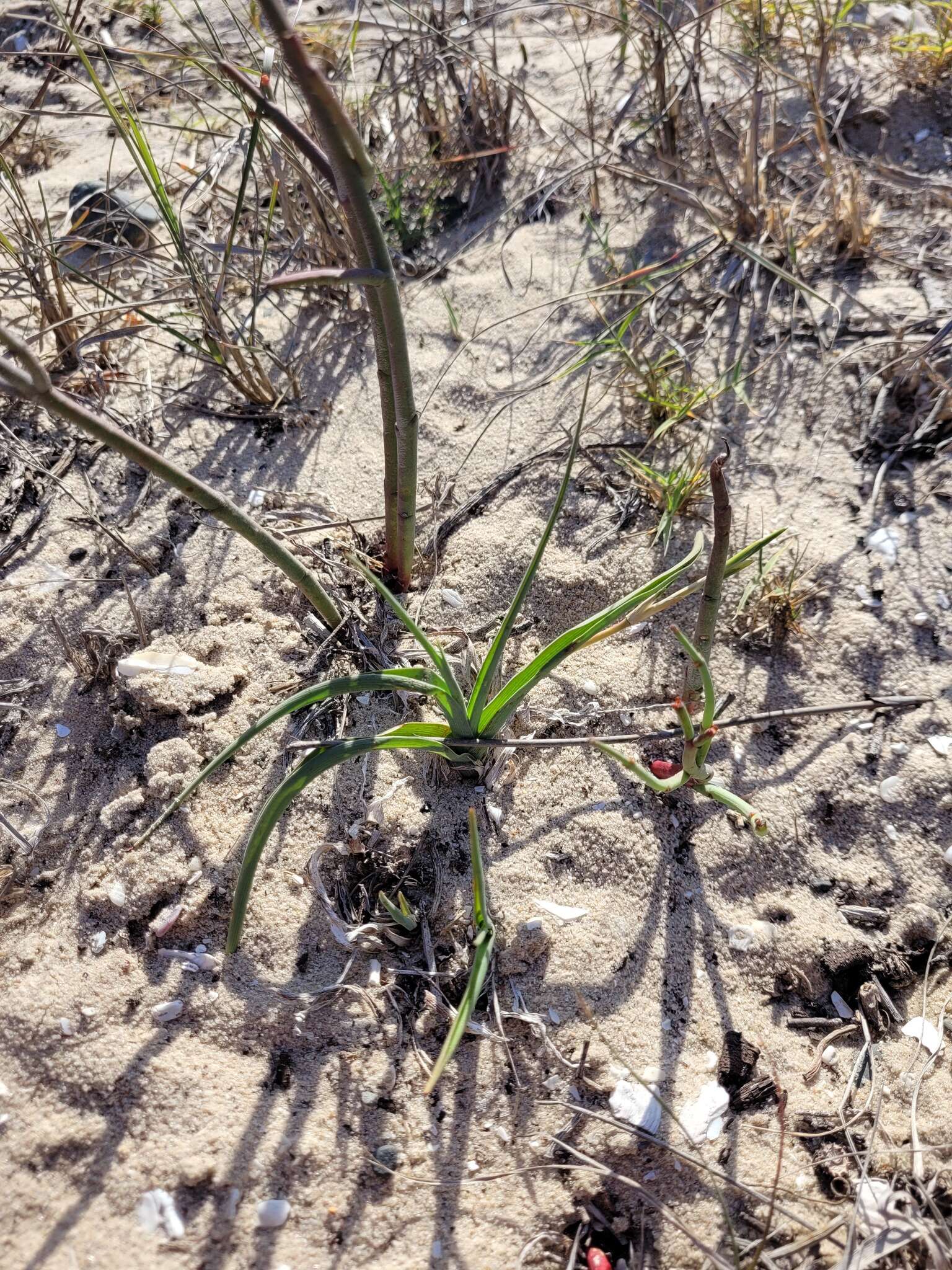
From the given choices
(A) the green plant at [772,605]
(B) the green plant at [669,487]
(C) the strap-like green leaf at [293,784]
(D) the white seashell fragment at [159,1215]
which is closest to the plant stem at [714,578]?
(A) the green plant at [772,605]

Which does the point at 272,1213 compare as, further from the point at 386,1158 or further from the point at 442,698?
the point at 442,698

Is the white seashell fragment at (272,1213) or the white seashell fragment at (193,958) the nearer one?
the white seashell fragment at (272,1213)

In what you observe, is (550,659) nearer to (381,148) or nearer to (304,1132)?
(304,1132)

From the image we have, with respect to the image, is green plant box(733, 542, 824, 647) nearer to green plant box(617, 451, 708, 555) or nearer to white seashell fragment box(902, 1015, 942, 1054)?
green plant box(617, 451, 708, 555)

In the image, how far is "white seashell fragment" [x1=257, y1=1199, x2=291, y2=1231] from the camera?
3.42 ft

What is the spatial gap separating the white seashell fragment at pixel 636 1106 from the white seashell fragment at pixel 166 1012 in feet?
2.03

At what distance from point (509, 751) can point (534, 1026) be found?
42 centimetres

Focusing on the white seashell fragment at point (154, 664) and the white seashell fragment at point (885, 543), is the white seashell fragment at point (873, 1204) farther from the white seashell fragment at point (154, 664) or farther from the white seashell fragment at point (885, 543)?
the white seashell fragment at point (154, 664)

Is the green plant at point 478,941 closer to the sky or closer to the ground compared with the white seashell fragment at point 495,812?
closer to the sky

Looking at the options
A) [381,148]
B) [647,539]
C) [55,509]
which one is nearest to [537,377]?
[647,539]

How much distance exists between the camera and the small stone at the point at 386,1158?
1.09 meters

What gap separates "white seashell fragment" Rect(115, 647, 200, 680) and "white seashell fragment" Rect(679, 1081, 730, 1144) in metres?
1.04

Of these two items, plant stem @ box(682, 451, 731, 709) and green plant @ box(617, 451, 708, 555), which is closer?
plant stem @ box(682, 451, 731, 709)

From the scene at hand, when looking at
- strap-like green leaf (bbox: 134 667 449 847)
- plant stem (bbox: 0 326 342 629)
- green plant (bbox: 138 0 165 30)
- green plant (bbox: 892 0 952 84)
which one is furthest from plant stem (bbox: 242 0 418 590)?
green plant (bbox: 138 0 165 30)
